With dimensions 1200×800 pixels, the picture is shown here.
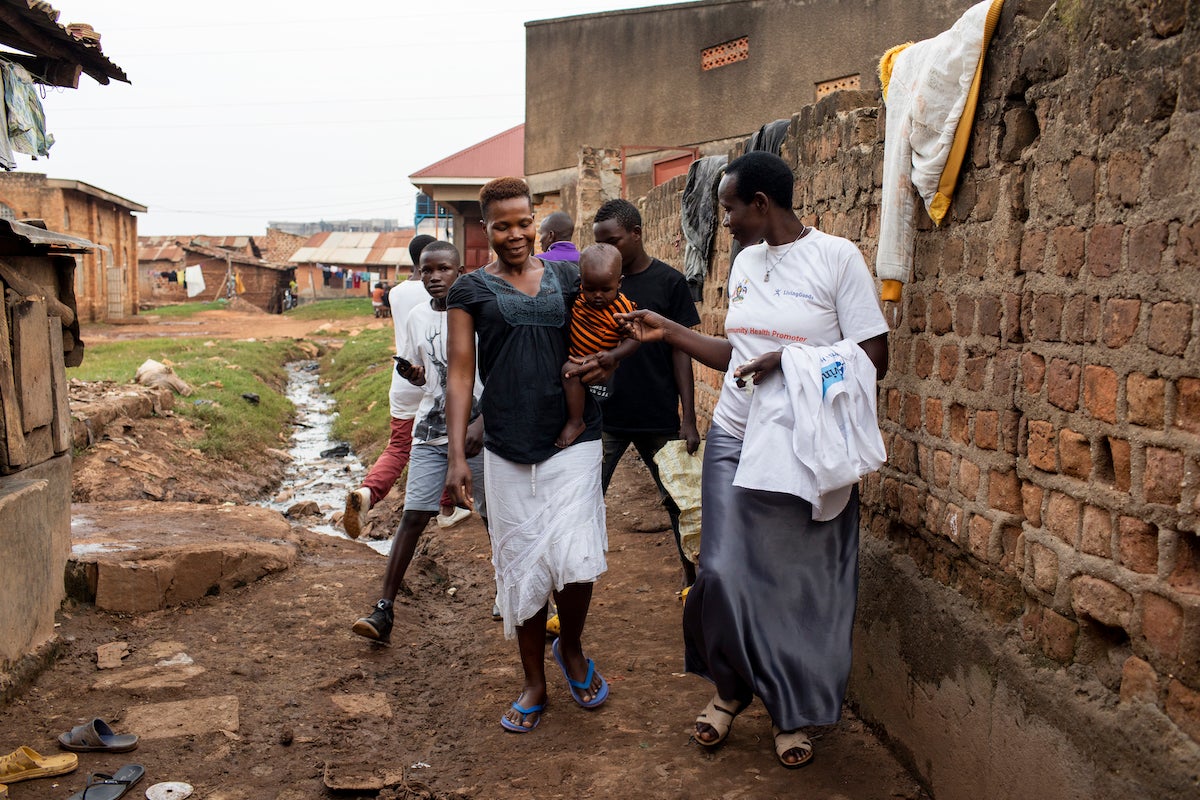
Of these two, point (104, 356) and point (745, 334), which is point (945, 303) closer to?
point (745, 334)

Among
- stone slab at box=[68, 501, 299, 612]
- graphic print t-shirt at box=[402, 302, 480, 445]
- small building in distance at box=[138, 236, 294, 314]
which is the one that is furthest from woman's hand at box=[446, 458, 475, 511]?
small building in distance at box=[138, 236, 294, 314]

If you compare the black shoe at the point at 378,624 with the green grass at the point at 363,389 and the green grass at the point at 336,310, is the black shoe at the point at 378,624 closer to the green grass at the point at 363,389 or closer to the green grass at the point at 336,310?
the green grass at the point at 363,389

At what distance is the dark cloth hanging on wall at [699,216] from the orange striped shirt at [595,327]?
2.75 metres

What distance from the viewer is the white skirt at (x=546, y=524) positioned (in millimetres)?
3705

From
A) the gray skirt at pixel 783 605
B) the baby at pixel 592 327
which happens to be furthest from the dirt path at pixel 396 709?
the baby at pixel 592 327

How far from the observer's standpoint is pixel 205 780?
Answer: 3504 millimetres

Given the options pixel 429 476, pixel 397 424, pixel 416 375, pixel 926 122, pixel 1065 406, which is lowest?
pixel 429 476

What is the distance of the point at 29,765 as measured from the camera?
133 inches

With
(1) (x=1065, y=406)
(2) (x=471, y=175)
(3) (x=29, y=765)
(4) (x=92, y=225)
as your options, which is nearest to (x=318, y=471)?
(3) (x=29, y=765)

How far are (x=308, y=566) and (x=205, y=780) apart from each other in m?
2.73

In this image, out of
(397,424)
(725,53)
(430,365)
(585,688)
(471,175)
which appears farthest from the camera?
(471,175)

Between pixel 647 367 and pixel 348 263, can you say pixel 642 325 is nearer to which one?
pixel 647 367

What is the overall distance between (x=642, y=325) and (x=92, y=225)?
29542 millimetres

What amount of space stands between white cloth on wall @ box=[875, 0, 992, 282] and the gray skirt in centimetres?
88
